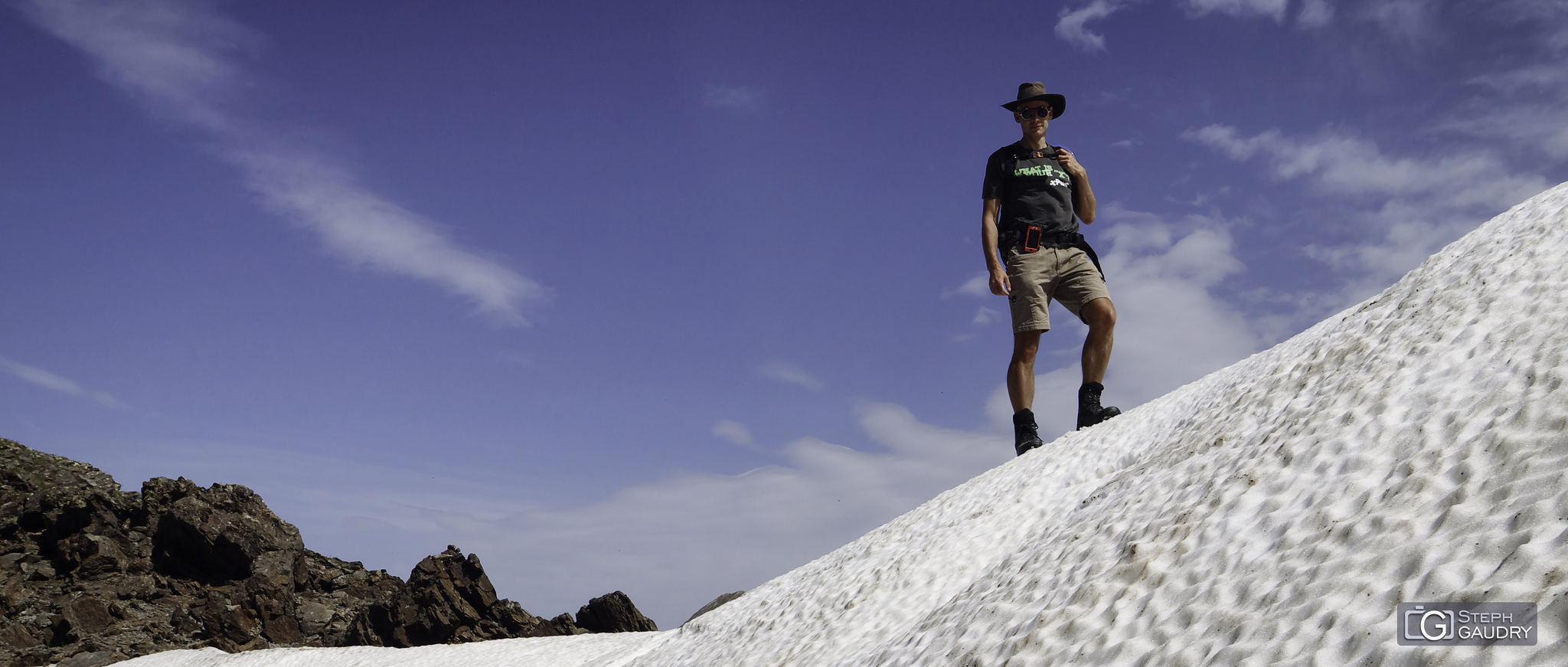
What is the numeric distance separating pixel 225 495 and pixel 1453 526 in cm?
2384

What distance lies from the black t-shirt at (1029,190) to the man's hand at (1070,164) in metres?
0.10

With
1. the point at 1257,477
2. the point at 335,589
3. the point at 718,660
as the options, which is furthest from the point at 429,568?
the point at 1257,477

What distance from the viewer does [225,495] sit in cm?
2045

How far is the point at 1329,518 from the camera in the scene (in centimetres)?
269

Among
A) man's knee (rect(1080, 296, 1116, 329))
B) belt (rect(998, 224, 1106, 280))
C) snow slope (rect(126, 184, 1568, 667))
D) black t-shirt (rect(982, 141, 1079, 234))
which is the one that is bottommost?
snow slope (rect(126, 184, 1568, 667))

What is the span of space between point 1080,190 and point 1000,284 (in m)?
1.73

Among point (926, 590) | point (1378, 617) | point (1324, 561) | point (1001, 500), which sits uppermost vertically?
point (1001, 500)

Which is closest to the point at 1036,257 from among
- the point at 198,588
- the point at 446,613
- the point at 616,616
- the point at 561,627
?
the point at 616,616

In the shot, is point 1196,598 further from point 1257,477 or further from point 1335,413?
point 1335,413

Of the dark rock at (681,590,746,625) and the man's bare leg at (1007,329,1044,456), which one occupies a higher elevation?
the man's bare leg at (1007,329,1044,456)

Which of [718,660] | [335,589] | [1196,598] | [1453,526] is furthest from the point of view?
[335,589]
